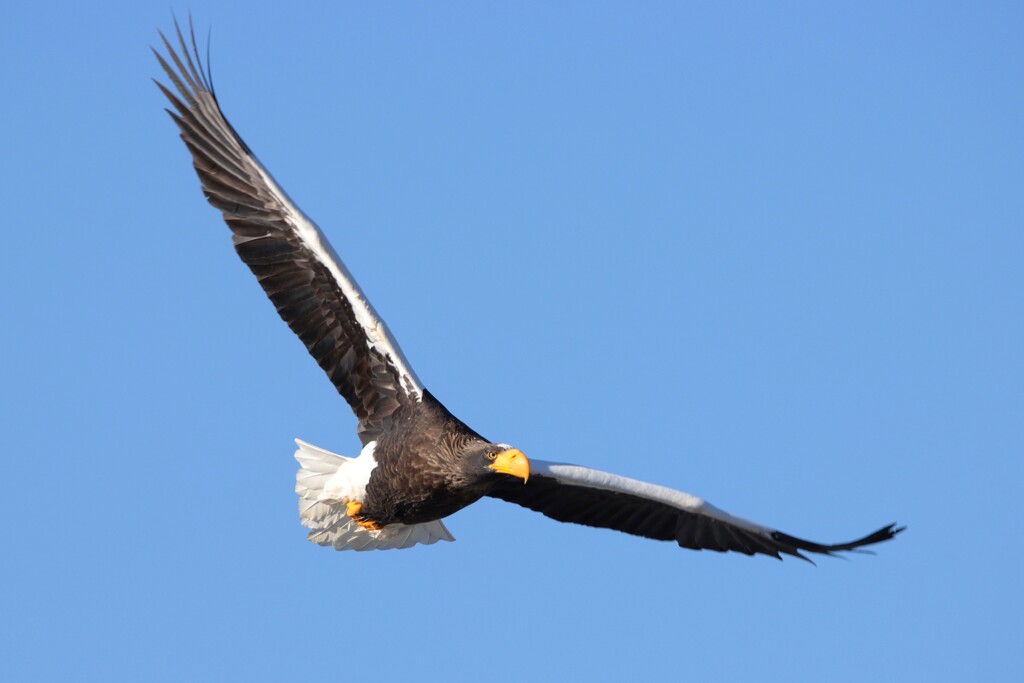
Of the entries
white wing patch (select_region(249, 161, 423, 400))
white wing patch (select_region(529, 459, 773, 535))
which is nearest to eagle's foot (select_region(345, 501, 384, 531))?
white wing patch (select_region(249, 161, 423, 400))

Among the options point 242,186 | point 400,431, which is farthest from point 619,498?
point 242,186

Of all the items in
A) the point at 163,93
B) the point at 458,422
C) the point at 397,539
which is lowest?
the point at 397,539

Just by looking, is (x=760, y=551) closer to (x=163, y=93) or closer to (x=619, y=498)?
(x=619, y=498)

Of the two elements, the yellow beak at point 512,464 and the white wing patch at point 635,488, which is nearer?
the yellow beak at point 512,464

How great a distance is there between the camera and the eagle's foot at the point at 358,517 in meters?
9.55

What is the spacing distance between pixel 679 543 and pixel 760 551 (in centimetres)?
59

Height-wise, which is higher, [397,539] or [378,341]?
[378,341]

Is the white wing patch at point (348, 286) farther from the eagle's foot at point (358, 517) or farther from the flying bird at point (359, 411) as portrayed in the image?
the eagle's foot at point (358, 517)

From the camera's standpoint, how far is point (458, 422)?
9.09m

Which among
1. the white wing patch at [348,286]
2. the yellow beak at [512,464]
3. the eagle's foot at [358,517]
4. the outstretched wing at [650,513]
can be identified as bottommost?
the eagle's foot at [358,517]

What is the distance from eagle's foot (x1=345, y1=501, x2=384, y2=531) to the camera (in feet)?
31.3

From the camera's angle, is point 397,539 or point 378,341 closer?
point 378,341

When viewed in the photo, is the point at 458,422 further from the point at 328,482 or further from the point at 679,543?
the point at 679,543

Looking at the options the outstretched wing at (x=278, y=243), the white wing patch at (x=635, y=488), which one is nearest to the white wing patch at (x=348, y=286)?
the outstretched wing at (x=278, y=243)
